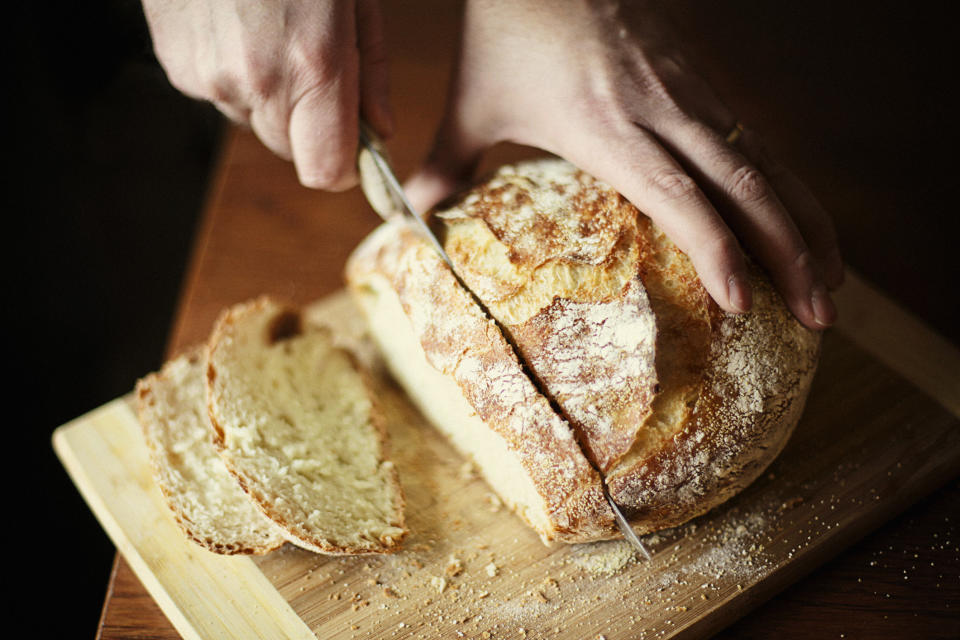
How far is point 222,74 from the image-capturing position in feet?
6.06

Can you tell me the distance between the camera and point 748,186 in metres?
1.76

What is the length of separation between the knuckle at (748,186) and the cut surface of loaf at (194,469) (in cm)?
134

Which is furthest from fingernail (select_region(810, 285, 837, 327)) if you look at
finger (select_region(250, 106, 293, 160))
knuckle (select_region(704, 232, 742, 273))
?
finger (select_region(250, 106, 293, 160))

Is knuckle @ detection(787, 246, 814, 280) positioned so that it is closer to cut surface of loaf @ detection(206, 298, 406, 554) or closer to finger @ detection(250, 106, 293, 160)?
cut surface of loaf @ detection(206, 298, 406, 554)

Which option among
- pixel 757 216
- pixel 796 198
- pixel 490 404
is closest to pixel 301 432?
pixel 490 404

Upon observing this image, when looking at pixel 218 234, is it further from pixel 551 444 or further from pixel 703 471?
pixel 703 471

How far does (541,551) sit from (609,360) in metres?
0.52

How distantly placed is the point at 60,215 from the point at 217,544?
2396 millimetres

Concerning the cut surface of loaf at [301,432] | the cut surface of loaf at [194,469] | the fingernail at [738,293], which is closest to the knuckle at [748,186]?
the fingernail at [738,293]

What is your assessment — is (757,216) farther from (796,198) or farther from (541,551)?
(541,551)

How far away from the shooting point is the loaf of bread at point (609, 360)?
167 centimetres

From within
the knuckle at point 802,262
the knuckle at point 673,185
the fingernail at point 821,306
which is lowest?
the fingernail at point 821,306

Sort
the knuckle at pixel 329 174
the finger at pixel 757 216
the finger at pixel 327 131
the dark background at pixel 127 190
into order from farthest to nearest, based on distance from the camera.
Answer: the dark background at pixel 127 190, the knuckle at pixel 329 174, the finger at pixel 327 131, the finger at pixel 757 216

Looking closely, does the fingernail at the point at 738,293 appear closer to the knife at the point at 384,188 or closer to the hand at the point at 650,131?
the hand at the point at 650,131
